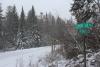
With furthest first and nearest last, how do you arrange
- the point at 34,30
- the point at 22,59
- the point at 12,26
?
the point at 34,30 < the point at 12,26 < the point at 22,59

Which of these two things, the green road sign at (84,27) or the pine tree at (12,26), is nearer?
the green road sign at (84,27)

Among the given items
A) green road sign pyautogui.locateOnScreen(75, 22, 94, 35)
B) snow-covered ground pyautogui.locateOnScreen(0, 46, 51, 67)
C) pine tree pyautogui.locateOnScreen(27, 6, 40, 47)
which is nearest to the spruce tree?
pine tree pyautogui.locateOnScreen(27, 6, 40, 47)

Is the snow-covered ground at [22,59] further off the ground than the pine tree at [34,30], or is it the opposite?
the pine tree at [34,30]

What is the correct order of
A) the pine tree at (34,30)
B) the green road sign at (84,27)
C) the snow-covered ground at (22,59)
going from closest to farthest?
the green road sign at (84,27) < the snow-covered ground at (22,59) < the pine tree at (34,30)

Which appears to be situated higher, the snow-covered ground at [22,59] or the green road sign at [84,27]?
the green road sign at [84,27]

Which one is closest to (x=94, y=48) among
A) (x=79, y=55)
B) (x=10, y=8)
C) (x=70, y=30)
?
(x=79, y=55)

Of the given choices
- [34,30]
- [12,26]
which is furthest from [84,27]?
[12,26]

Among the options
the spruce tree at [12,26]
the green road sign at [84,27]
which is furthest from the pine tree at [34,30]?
the green road sign at [84,27]

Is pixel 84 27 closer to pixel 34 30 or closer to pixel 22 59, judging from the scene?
pixel 22 59

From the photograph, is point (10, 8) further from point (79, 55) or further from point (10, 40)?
point (79, 55)

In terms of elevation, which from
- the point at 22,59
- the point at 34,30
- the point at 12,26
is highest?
the point at 12,26

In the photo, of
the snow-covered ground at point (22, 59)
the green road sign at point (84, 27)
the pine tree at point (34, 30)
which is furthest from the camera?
the pine tree at point (34, 30)

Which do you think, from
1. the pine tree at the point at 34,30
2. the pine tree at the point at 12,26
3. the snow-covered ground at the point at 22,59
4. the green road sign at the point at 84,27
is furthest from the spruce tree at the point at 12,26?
the green road sign at the point at 84,27

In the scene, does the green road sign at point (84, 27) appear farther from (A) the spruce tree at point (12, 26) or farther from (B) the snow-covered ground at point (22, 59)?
(A) the spruce tree at point (12, 26)
